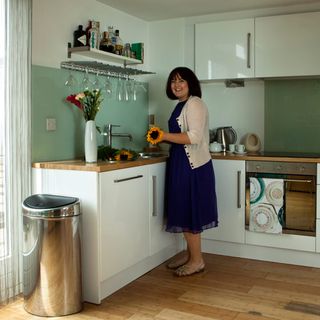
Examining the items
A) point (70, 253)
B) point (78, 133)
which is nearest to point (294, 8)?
point (78, 133)

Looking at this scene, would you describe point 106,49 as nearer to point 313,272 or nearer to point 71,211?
point 71,211

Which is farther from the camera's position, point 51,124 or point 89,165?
point 51,124

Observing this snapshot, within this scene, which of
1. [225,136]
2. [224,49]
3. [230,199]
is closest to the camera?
[230,199]

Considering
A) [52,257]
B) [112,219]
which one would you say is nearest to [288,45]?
[112,219]

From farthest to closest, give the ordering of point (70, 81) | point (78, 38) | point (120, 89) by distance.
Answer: point (120, 89), point (78, 38), point (70, 81)

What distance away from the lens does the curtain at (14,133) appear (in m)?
2.79

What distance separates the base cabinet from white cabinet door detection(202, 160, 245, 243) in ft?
2.14

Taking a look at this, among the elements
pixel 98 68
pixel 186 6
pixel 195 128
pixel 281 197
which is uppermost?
pixel 186 6

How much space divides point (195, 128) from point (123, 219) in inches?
32.5

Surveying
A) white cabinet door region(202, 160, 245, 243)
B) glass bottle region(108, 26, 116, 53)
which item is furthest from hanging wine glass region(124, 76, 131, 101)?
white cabinet door region(202, 160, 245, 243)

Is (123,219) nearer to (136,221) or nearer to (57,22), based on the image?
(136,221)

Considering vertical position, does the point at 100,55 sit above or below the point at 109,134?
above

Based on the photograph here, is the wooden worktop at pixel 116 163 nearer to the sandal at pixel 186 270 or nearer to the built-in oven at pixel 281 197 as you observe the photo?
the built-in oven at pixel 281 197

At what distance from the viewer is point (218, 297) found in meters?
2.97
